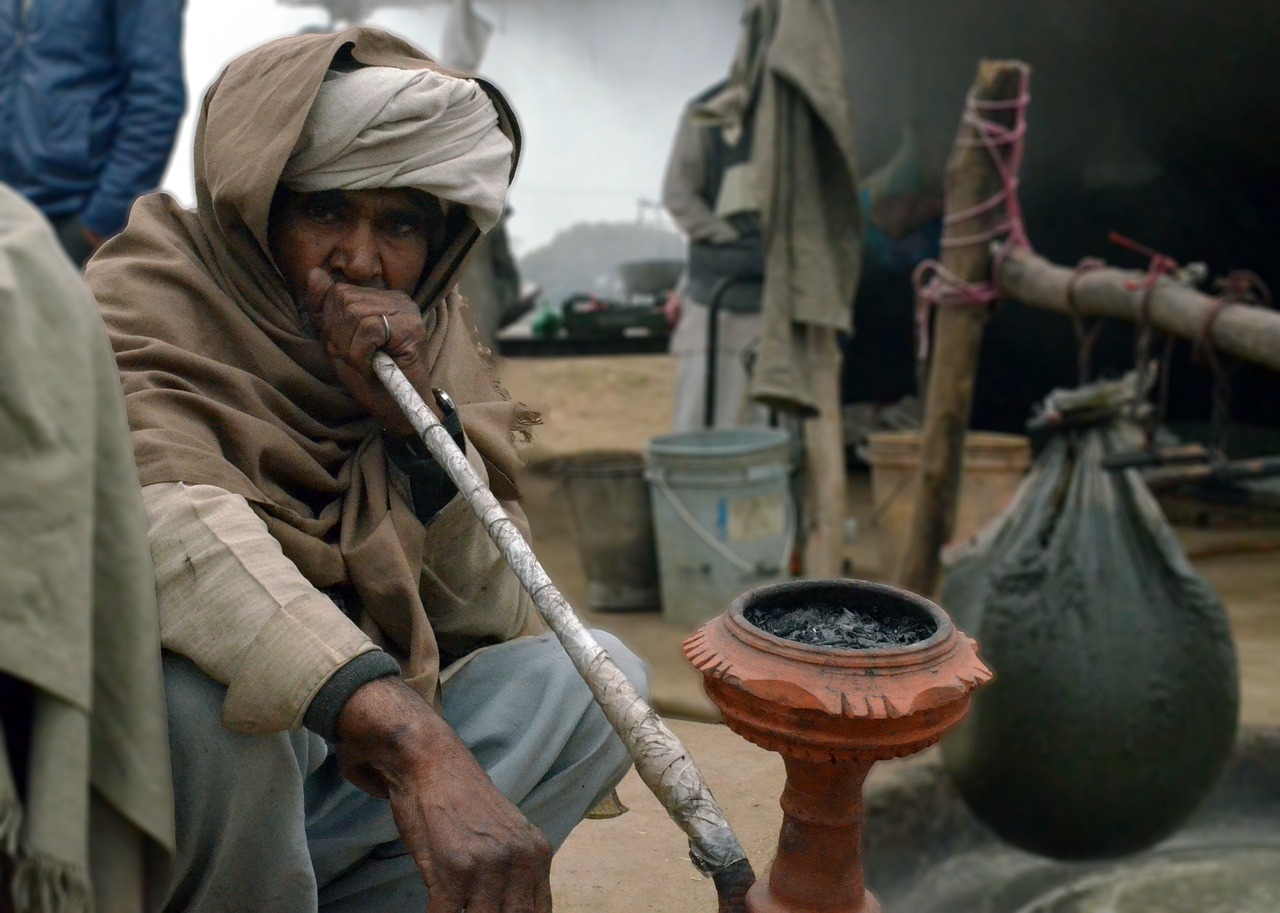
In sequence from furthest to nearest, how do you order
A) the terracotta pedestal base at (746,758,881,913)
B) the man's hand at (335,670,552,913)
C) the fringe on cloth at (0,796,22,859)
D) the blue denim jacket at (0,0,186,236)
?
the blue denim jacket at (0,0,186,236) < the terracotta pedestal base at (746,758,881,913) < the man's hand at (335,670,552,913) < the fringe on cloth at (0,796,22,859)

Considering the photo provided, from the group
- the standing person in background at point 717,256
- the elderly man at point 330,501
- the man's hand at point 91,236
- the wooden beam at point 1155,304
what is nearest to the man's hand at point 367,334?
the elderly man at point 330,501

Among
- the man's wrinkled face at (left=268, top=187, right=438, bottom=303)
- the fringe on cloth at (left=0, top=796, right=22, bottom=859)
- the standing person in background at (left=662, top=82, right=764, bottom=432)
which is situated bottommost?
the standing person in background at (left=662, top=82, right=764, bottom=432)

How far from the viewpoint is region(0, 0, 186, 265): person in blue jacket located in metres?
3.93

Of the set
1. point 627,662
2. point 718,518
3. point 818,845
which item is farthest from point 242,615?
point 718,518

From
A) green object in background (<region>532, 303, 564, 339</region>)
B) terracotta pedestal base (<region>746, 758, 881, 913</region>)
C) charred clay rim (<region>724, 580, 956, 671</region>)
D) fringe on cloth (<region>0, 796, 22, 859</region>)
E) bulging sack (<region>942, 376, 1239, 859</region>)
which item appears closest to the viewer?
fringe on cloth (<region>0, 796, 22, 859</region>)

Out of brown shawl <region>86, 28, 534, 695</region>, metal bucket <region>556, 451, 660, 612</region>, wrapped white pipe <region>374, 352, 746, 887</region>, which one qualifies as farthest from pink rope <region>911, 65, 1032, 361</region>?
wrapped white pipe <region>374, 352, 746, 887</region>

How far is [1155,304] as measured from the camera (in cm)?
319

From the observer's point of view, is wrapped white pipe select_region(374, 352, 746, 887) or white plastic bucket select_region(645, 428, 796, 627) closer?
wrapped white pipe select_region(374, 352, 746, 887)

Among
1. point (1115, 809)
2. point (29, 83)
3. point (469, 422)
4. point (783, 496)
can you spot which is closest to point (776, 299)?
point (783, 496)

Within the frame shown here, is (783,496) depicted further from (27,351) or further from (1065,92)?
(27,351)

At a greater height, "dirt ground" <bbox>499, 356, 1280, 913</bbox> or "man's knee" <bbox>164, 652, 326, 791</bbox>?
"man's knee" <bbox>164, 652, 326, 791</bbox>

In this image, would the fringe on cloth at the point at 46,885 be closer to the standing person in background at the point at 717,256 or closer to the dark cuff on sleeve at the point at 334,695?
the dark cuff on sleeve at the point at 334,695

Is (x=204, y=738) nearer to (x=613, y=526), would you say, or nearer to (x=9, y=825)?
(x=9, y=825)

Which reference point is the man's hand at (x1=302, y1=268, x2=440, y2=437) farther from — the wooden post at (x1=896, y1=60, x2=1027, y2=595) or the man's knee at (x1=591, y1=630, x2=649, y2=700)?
the wooden post at (x1=896, y1=60, x2=1027, y2=595)
